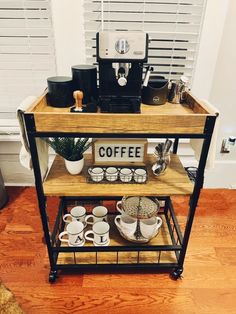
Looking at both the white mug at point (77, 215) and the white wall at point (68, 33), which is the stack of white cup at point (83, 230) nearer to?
the white mug at point (77, 215)

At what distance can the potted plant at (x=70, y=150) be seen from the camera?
4.00 feet

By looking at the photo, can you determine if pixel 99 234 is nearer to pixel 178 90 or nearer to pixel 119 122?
pixel 119 122

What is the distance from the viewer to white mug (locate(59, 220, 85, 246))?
4.30 feet

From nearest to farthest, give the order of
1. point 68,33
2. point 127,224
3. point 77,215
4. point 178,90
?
point 178,90 → point 127,224 → point 77,215 → point 68,33

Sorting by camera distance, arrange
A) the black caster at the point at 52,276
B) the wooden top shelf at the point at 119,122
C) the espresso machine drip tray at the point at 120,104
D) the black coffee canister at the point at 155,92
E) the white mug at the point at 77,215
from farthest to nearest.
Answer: the white mug at the point at 77,215
the black caster at the point at 52,276
the black coffee canister at the point at 155,92
the espresso machine drip tray at the point at 120,104
the wooden top shelf at the point at 119,122

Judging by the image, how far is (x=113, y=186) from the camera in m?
1.17

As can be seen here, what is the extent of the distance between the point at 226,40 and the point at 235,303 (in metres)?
1.47

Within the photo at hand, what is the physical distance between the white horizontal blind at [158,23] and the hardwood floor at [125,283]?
1.13m

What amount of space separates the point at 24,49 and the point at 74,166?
2.97 feet

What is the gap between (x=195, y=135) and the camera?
1011 millimetres

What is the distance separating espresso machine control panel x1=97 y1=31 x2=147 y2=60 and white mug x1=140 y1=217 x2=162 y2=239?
2.65 ft

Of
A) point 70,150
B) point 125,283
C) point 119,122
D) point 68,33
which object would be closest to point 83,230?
point 125,283

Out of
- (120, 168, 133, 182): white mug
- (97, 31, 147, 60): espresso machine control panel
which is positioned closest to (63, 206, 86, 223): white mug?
(120, 168, 133, 182): white mug

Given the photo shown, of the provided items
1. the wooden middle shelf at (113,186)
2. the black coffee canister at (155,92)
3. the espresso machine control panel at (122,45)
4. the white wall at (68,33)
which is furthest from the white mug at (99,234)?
the white wall at (68,33)
